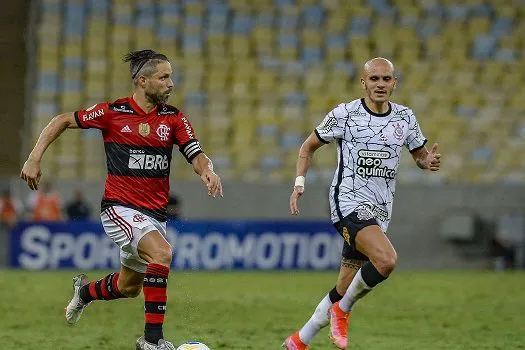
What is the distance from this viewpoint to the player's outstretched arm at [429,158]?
29.6 ft

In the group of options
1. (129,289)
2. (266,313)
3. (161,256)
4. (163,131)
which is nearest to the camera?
(161,256)

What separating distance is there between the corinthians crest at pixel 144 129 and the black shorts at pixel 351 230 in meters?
1.63

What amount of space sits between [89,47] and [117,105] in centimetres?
1755

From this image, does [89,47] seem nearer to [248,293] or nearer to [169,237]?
[169,237]

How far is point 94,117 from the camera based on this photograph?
8.80 meters

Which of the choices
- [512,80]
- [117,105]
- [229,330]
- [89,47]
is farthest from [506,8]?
[117,105]

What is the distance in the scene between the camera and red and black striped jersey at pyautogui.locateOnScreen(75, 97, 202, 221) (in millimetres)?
8758

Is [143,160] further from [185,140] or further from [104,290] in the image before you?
[104,290]

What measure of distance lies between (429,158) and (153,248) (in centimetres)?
228

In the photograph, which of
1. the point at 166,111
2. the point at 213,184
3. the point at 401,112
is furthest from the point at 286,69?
the point at 213,184

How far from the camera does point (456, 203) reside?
77.0 feet

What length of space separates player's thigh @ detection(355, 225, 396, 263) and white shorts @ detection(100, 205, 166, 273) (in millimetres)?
1519

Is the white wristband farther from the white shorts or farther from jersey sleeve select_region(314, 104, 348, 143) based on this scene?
the white shorts

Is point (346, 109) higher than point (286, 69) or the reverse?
the reverse
